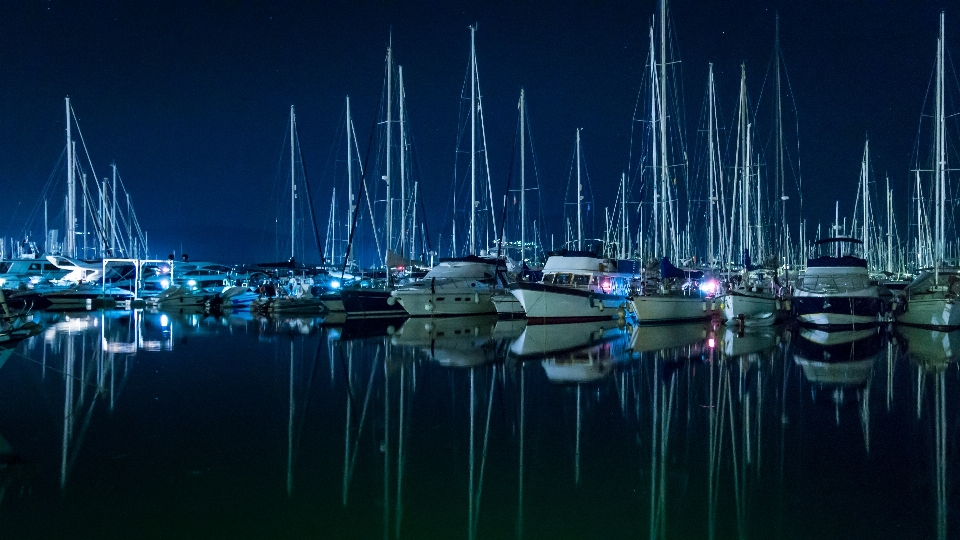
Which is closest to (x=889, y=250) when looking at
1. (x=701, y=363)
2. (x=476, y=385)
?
(x=701, y=363)

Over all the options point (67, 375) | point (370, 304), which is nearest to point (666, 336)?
point (370, 304)

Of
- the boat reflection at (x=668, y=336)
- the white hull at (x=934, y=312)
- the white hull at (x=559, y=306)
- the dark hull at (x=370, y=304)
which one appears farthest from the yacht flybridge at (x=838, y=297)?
the dark hull at (x=370, y=304)

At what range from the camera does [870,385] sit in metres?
15.3

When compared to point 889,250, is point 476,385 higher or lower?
lower

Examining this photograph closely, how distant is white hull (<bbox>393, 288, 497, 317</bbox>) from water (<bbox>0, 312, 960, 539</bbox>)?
15.7 meters

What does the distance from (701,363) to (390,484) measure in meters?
12.8

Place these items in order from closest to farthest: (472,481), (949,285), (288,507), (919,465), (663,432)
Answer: (288,507), (472,481), (919,465), (663,432), (949,285)

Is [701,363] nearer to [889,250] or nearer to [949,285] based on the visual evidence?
[949,285]

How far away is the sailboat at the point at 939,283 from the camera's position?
29.7m

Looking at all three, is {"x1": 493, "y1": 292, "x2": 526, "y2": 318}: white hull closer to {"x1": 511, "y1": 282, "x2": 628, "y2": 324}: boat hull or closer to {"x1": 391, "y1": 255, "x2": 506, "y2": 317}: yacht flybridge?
{"x1": 391, "y1": 255, "x2": 506, "y2": 317}: yacht flybridge

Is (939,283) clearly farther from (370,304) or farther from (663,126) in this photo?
(370,304)

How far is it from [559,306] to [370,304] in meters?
9.63

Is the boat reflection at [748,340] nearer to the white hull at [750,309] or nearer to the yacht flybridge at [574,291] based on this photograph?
the white hull at [750,309]

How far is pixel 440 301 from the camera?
36219 millimetres
